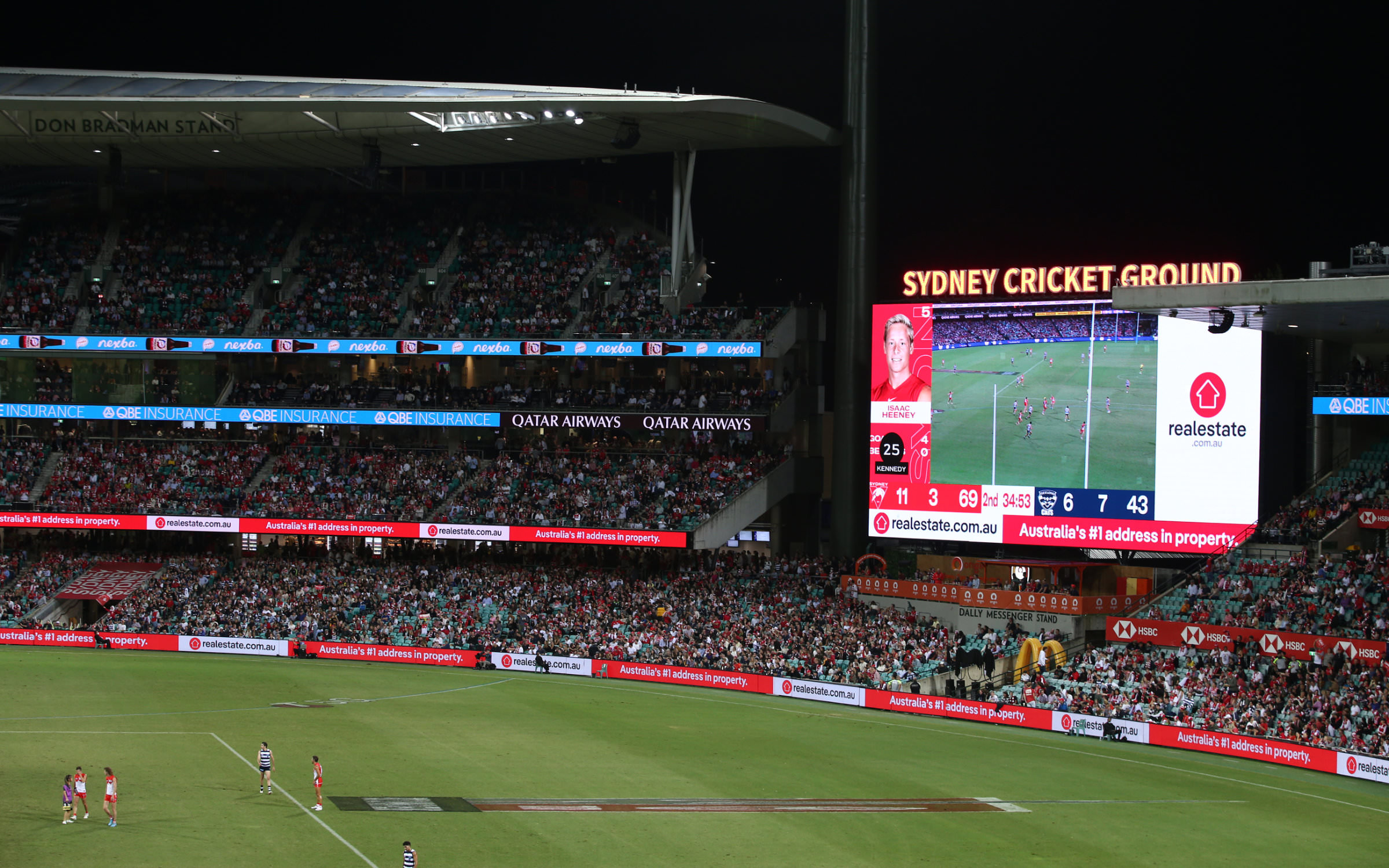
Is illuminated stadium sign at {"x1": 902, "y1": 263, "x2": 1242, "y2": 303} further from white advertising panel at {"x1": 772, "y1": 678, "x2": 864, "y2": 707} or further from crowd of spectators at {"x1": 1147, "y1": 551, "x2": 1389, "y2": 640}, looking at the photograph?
white advertising panel at {"x1": 772, "y1": 678, "x2": 864, "y2": 707}

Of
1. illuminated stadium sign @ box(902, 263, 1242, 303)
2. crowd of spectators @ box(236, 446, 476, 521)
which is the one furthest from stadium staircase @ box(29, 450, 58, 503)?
illuminated stadium sign @ box(902, 263, 1242, 303)

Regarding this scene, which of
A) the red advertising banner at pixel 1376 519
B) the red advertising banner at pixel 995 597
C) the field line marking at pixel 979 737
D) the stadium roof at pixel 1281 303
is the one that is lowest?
the field line marking at pixel 979 737

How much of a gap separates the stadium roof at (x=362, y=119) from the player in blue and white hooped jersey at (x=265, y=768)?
27899mm

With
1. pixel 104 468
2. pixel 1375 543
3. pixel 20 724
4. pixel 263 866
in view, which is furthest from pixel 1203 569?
pixel 104 468

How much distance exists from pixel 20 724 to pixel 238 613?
16.8m

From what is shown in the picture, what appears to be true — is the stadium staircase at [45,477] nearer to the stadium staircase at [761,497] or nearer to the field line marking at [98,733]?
the field line marking at [98,733]

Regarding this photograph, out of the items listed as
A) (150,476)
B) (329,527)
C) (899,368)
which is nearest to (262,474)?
(150,476)

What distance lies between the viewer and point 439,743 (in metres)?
A: 35.4

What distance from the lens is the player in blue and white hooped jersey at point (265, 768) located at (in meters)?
28.1

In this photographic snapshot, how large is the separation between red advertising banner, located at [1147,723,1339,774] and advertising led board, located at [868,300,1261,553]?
893 cm

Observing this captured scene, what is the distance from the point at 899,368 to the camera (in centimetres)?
4934

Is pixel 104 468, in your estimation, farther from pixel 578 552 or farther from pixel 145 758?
pixel 145 758

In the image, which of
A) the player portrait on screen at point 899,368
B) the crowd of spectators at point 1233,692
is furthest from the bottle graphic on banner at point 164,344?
the crowd of spectators at point 1233,692

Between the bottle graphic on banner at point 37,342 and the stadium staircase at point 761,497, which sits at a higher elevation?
the bottle graphic on banner at point 37,342
